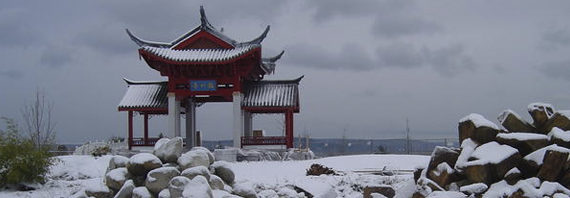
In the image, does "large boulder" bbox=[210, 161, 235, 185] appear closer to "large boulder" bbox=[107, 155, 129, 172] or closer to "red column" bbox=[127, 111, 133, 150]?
"large boulder" bbox=[107, 155, 129, 172]

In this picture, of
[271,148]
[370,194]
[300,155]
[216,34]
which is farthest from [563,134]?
[216,34]

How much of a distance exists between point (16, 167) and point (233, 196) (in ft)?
24.2

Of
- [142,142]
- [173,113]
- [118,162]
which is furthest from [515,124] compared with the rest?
[142,142]

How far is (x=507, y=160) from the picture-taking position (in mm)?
8570

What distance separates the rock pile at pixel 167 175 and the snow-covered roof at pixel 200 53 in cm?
1186

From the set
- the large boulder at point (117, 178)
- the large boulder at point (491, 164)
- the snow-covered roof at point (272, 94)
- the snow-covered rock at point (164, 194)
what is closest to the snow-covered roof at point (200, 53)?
the snow-covered roof at point (272, 94)

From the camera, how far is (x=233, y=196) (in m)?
10.8

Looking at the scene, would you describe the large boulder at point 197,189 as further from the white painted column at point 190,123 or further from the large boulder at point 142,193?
the white painted column at point 190,123

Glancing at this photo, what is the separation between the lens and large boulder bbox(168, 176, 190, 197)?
10461 mm

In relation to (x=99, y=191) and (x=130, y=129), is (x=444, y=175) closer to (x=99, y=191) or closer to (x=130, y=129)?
(x=99, y=191)

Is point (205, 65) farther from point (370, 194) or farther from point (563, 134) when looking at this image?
point (563, 134)

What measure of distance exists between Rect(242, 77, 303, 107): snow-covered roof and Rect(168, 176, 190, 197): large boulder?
15.0 metres

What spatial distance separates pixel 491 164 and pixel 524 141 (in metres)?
0.70

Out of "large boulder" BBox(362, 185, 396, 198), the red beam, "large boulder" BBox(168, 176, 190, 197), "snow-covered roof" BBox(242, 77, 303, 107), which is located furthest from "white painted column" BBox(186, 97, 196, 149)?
"large boulder" BBox(362, 185, 396, 198)
